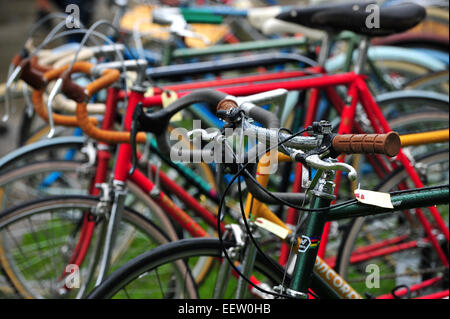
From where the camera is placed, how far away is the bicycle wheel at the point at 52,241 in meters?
2.24

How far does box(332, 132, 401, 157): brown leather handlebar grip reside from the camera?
1.35m

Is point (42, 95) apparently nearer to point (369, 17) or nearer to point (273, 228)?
point (273, 228)

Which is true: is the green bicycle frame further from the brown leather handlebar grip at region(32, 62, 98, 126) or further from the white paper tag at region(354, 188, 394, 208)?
the brown leather handlebar grip at region(32, 62, 98, 126)

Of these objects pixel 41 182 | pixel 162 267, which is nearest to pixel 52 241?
pixel 41 182

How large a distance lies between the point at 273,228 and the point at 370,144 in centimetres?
56

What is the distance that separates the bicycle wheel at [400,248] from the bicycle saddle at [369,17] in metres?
0.57

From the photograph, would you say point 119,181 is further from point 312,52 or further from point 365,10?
point 312,52

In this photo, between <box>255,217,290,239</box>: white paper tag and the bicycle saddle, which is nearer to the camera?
<box>255,217,290,239</box>: white paper tag

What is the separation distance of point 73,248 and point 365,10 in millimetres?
1622

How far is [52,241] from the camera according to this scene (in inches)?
107

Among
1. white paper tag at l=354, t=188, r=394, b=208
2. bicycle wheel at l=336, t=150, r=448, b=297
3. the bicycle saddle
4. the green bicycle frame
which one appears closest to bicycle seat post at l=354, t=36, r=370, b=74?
the bicycle saddle

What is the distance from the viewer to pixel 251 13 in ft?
13.4

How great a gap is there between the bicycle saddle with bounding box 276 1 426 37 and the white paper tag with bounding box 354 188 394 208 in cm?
115
